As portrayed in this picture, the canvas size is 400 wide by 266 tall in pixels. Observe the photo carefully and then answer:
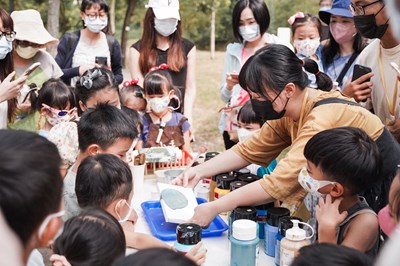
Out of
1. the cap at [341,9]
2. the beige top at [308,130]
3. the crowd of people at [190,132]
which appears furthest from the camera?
the cap at [341,9]

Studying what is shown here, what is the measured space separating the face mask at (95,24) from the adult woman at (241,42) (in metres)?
1.07

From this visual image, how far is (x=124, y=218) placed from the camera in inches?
76.8

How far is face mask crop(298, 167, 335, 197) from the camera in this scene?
1.76 meters

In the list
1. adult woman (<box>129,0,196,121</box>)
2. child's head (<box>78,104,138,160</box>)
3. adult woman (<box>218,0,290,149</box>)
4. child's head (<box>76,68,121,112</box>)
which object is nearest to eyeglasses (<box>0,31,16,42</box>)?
child's head (<box>76,68,121,112</box>)

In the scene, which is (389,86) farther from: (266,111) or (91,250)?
(91,250)

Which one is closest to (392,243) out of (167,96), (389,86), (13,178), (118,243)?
(13,178)

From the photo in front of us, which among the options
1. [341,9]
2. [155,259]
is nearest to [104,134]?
[155,259]

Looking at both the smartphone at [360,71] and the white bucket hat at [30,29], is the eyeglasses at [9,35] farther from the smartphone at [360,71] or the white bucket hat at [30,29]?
the smartphone at [360,71]

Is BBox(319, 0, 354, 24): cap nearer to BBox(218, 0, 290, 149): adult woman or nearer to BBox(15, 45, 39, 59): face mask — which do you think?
BBox(218, 0, 290, 149): adult woman

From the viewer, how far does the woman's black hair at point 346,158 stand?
67.3 inches

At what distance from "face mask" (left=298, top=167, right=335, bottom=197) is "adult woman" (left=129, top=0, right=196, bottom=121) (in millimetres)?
1951

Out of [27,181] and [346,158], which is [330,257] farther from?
[27,181]

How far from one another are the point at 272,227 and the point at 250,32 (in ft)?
6.89

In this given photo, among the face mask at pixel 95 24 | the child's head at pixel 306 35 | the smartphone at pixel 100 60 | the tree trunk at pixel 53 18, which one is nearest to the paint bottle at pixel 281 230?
the child's head at pixel 306 35
